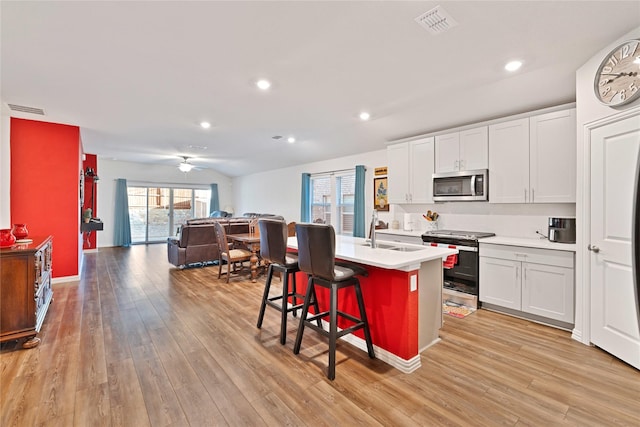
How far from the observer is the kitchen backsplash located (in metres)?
3.61

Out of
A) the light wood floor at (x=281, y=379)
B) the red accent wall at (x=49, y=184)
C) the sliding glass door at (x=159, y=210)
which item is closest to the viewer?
the light wood floor at (x=281, y=379)

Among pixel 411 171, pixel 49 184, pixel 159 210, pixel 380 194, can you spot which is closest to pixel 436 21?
pixel 411 171

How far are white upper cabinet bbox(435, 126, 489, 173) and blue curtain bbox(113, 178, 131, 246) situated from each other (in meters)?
8.79

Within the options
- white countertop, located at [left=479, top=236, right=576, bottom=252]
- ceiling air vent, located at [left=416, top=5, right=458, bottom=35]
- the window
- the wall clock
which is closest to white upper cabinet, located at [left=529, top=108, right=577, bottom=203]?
white countertop, located at [left=479, top=236, right=576, bottom=252]

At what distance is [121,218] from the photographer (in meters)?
8.67

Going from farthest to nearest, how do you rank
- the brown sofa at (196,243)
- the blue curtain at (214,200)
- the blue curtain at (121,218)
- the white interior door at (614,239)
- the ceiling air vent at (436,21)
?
the blue curtain at (214,200)
the blue curtain at (121,218)
the brown sofa at (196,243)
the white interior door at (614,239)
the ceiling air vent at (436,21)

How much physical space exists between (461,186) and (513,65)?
5.48 feet

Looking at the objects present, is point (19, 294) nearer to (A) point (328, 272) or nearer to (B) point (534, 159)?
(A) point (328, 272)

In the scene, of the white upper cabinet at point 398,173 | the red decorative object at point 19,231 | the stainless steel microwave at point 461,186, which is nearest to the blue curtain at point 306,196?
the white upper cabinet at point 398,173

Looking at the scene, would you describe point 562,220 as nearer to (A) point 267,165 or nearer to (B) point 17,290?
(B) point 17,290

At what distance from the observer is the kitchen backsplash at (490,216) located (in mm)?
3605

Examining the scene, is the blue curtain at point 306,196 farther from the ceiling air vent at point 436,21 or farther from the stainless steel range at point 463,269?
the ceiling air vent at point 436,21

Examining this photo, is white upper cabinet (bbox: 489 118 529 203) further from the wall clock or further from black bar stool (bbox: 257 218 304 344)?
black bar stool (bbox: 257 218 304 344)

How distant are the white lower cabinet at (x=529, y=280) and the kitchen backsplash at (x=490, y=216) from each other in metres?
0.69
